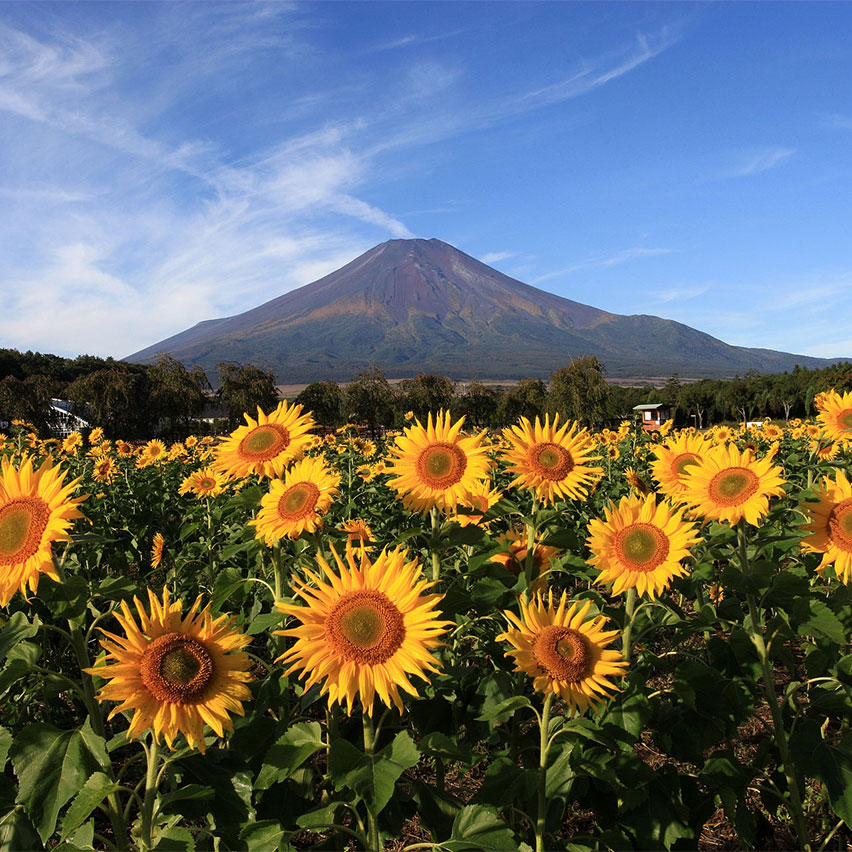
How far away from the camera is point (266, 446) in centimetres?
330

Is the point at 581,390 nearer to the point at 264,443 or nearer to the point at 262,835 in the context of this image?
the point at 264,443

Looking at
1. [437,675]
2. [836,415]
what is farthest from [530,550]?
[836,415]

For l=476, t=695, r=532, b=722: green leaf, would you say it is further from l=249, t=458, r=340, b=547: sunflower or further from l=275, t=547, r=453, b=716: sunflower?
l=249, t=458, r=340, b=547: sunflower

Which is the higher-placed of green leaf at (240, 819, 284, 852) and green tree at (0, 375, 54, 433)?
green tree at (0, 375, 54, 433)

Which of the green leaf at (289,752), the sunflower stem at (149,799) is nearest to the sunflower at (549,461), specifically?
the green leaf at (289,752)

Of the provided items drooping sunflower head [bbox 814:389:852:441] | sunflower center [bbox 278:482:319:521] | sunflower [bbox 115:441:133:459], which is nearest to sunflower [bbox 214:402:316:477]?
sunflower center [bbox 278:482:319:521]

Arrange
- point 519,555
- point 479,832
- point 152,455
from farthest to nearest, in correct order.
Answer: point 152,455 < point 519,555 < point 479,832

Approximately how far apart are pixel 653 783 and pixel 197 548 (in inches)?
213

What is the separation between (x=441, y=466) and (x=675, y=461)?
163 centimetres

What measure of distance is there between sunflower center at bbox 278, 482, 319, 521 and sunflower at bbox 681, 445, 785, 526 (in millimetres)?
1920

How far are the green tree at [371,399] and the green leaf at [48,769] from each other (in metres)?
50.0

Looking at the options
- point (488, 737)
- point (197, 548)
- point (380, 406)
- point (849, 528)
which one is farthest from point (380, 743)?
point (380, 406)

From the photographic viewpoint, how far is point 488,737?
270cm

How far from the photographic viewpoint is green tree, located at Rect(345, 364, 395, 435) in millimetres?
54156
